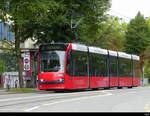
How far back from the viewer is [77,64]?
36.0m

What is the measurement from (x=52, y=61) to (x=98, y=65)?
6.87 metres

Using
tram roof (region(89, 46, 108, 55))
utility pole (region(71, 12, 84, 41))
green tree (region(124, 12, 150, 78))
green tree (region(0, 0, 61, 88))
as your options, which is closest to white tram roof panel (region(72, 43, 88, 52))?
tram roof (region(89, 46, 108, 55))

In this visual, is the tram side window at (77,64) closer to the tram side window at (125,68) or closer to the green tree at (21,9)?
the green tree at (21,9)

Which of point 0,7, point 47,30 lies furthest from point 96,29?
point 0,7

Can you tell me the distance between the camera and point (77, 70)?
119 ft

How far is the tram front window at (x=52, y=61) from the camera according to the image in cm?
3472

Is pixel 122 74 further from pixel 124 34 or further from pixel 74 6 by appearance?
pixel 124 34

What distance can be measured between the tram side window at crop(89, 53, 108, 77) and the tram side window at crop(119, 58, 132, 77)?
457cm

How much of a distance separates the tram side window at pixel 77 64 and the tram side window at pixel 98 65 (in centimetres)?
132

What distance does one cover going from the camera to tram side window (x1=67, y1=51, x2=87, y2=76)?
3512 cm

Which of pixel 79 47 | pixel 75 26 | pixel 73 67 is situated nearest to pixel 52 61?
pixel 73 67

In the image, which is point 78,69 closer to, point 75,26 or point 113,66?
point 113,66

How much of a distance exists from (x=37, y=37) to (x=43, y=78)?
17.7 m

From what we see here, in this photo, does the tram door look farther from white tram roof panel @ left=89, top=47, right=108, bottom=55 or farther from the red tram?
white tram roof panel @ left=89, top=47, right=108, bottom=55
